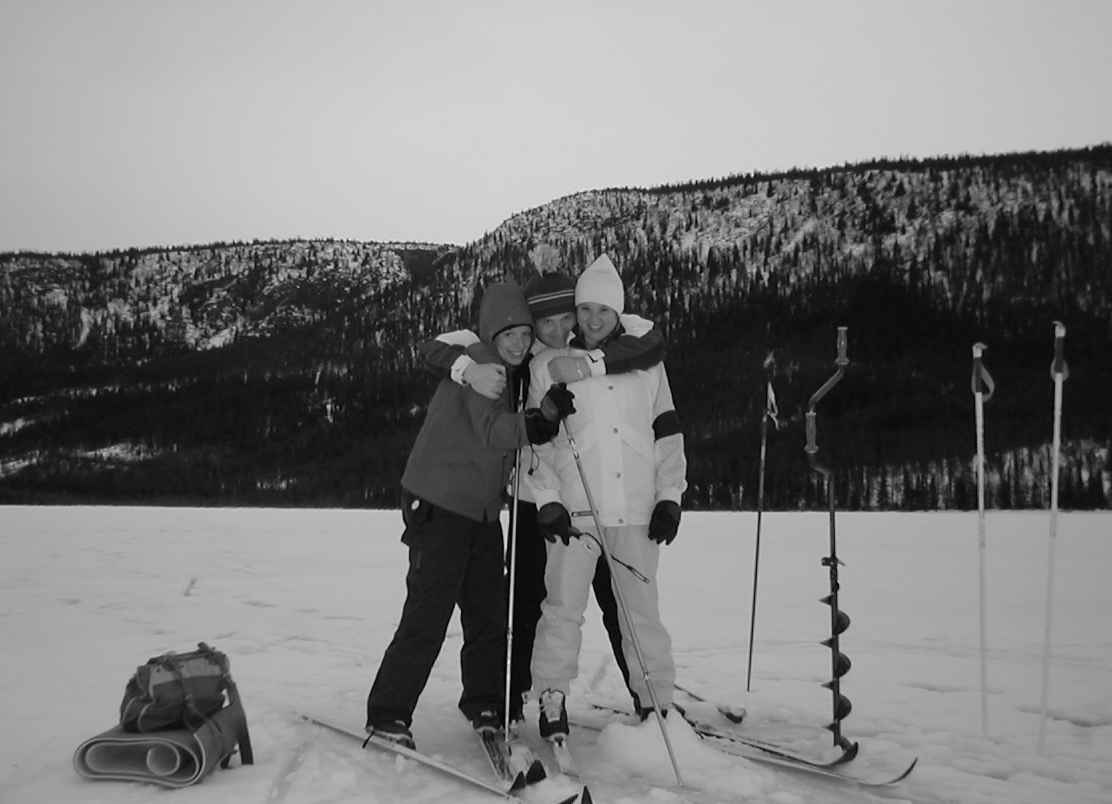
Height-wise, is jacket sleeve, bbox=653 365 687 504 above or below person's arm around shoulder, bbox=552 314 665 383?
below

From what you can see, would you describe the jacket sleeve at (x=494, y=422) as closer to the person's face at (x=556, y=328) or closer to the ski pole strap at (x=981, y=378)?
the person's face at (x=556, y=328)

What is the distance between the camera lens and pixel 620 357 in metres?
3.48

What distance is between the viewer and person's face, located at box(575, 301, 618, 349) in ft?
11.7

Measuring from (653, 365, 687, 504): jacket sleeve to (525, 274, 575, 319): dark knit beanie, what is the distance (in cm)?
50

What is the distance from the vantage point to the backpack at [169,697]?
2.89 m

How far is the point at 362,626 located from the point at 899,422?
266 ft

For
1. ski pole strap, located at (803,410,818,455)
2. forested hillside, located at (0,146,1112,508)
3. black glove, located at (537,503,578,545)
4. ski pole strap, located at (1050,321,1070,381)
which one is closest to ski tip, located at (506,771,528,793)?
black glove, located at (537,503,578,545)

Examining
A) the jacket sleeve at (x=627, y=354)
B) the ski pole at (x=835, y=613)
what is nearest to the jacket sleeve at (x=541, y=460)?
the jacket sleeve at (x=627, y=354)

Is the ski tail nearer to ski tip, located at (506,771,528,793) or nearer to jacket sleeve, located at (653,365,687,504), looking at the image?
ski tip, located at (506,771,528,793)

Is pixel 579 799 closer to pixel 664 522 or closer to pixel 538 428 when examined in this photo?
pixel 664 522

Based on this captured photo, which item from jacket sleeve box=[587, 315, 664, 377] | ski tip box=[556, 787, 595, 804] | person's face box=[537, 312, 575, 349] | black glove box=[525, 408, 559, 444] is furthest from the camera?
person's face box=[537, 312, 575, 349]

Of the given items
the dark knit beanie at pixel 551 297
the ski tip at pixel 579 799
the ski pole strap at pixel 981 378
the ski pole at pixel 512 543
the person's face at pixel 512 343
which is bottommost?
the ski tip at pixel 579 799

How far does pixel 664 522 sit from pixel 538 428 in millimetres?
652

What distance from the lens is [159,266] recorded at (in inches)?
6973
